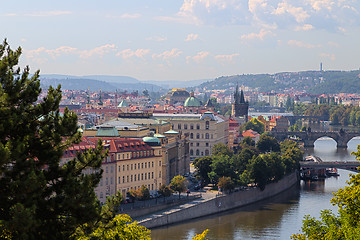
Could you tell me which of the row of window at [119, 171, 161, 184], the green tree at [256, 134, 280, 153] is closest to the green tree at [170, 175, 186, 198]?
the row of window at [119, 171, 161, 184]

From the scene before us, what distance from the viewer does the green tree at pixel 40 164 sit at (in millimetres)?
17500

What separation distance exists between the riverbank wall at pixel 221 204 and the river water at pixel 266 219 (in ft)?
1.94

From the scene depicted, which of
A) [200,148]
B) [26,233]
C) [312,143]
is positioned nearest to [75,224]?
[26,233]

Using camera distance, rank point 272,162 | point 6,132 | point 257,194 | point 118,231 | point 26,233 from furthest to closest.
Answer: point 272,162 < point 257,194 < point 118,231 < point 6,132 < point 26,233

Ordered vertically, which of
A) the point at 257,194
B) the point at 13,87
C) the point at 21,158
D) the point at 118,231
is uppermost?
the point at 13,87

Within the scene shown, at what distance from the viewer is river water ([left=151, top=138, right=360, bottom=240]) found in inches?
2085

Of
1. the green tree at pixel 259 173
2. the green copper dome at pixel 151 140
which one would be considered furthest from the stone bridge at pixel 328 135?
the green copper dome at pixel 151 140

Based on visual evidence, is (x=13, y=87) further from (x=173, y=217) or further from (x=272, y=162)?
(x=272, y=162)

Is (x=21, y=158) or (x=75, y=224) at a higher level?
(x=21, y=158)

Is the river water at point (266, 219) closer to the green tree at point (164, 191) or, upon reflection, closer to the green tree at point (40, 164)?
the green tree at point (164, 191)

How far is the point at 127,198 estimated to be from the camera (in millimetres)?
59062

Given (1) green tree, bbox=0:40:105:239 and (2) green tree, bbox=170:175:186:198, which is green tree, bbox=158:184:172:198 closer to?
(2) green tree, bbox=170:175:186:198

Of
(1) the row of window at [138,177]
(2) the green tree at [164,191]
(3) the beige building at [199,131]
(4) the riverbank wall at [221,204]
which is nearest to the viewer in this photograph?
(4) the riverbank wall at [221,204]

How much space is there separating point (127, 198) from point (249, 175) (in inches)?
627
